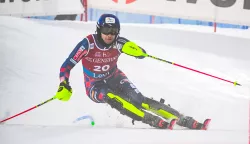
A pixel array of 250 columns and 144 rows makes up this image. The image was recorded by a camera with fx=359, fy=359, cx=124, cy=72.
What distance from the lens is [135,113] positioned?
348 centimetres

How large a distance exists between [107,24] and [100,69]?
469 mm

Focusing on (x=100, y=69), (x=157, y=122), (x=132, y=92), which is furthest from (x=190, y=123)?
(x=100, y=69)

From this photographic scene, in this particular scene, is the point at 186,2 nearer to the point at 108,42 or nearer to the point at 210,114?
the point at 108,42

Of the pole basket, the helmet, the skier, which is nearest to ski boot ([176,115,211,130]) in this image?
the skier

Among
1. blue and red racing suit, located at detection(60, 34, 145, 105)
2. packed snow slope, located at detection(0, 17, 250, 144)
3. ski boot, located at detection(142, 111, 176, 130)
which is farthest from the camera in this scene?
packed snow slope, located at detection(0, 17, 250, 144)

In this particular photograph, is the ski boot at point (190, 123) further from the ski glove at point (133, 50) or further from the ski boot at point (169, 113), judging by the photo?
the ski glove at point (133, 50)

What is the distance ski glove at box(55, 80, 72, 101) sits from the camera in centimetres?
342

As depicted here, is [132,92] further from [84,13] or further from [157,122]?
[84,13]

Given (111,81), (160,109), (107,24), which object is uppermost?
(107,24)

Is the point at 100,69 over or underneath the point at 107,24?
underneath

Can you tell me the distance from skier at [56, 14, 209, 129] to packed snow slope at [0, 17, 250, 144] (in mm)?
101

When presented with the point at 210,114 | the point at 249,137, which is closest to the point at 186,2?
Answer: the point at 210,114

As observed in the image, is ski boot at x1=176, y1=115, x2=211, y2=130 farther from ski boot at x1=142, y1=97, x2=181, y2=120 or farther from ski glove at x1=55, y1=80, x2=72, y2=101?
ski glove at x1=55, y1=80, x2=72, y2=101

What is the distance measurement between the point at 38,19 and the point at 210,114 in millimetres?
2120
